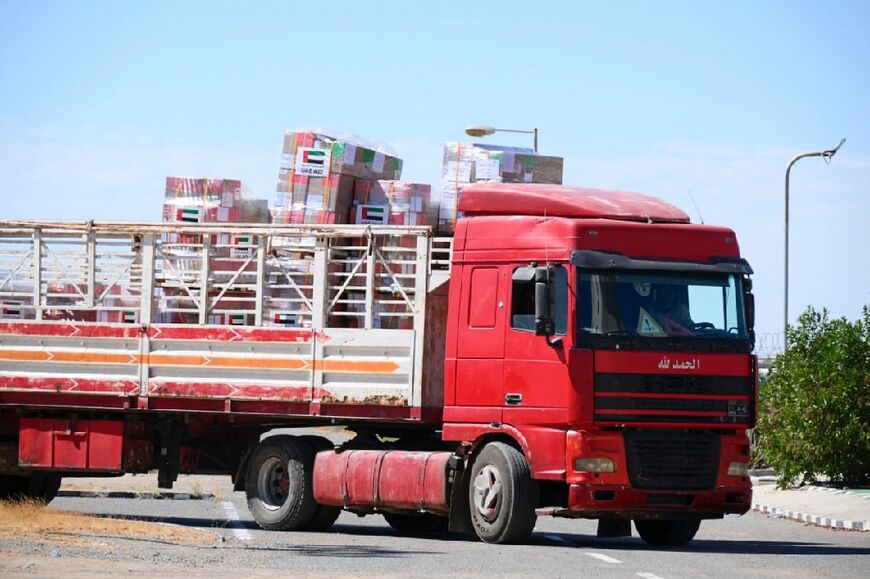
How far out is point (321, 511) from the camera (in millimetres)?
20000

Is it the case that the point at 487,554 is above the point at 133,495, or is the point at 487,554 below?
above

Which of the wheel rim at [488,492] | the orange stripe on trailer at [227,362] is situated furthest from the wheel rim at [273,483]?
the wheel rim at [488,492]

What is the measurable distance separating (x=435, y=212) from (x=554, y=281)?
308 cm

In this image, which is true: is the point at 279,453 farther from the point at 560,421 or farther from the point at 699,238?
the point at 699,238

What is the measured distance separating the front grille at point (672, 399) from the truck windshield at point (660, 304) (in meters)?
0.47

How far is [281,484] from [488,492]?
351 cm

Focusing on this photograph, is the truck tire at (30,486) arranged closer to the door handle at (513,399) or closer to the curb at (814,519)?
the door handle at (513,399)

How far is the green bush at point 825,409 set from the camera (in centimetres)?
2889

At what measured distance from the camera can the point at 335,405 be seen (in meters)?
19.3

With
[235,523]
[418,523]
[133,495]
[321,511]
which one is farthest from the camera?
[133,495]

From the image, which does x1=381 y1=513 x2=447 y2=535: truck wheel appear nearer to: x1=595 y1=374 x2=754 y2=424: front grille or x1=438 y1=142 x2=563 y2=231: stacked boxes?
x1=438 y1=142 x2=563 y2=231: stacked boxes

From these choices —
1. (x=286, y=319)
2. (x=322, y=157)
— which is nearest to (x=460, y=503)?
(x=286, y=319)

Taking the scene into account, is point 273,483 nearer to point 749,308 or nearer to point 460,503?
point 460,503

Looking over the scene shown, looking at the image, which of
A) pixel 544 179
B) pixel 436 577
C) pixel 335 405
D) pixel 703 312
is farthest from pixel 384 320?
pixel 436 577
